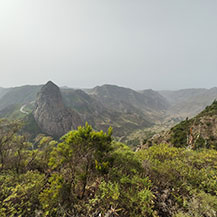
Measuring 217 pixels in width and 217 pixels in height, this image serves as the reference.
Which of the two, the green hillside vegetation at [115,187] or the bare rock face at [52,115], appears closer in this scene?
the green hillside vegetation at [115,187]

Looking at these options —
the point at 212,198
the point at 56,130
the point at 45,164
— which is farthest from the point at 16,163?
the point at 56,130

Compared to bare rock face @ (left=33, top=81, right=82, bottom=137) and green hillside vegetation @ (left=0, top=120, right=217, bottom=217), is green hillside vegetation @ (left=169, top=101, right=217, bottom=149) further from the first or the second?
bare rock face @ (left=33, top=81, right=82, bottom=137)

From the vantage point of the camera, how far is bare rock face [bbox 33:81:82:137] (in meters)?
110

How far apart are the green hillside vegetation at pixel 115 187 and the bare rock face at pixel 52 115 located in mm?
109991

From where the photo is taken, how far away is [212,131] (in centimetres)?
3322

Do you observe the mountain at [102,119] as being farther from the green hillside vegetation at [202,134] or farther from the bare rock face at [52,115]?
the green hillside vegetation at [202,134]

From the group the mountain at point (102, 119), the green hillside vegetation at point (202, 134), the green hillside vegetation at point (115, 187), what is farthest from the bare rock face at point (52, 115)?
the green hillside vegetation at point (115, 187)

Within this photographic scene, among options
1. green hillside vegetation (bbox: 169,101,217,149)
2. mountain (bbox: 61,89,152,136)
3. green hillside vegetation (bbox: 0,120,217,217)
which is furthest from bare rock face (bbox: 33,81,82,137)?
green hillside vegetation (bbox: 0,120,217,217)

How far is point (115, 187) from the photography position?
7.47 metres

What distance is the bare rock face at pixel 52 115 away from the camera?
11025 centimetres

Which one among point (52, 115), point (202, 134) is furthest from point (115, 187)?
point (52, 115)

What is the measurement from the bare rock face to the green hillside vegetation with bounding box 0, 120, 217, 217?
109991 mm

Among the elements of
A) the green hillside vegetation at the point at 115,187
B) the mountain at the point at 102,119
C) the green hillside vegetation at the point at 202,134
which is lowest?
the mountain at the point at 102,119

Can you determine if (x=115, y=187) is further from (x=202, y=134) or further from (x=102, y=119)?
(x=102, y=119)
